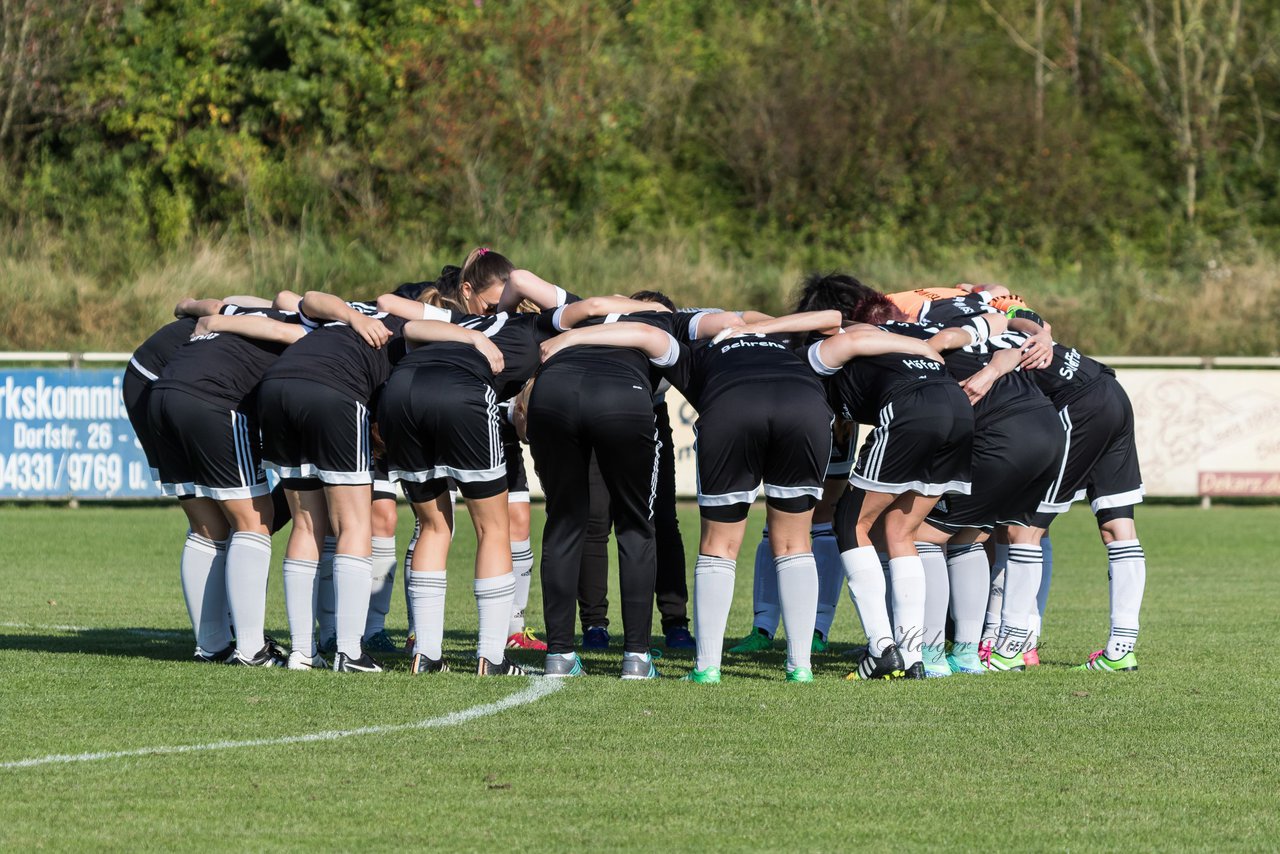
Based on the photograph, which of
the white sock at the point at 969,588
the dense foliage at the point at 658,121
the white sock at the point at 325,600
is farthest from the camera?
the dense foliage at the point at 658,121

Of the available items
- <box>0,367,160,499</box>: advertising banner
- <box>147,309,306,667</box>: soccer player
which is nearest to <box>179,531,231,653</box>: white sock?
<box>147,309,306,667</box>: soccer player

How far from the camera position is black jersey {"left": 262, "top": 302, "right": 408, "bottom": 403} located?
7570 mm

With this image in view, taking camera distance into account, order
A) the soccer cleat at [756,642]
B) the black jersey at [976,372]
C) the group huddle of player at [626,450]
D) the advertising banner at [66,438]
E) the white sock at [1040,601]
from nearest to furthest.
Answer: the group huddle of player at [626,450], the black jersey at [976,372], the white sock at [1040,601], the soccer cleat at [756,642], the advertising banner at [66,438]

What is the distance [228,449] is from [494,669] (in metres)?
1.63

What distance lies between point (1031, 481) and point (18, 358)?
14.0 metres

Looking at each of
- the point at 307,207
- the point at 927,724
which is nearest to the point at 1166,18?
the point at 307,207

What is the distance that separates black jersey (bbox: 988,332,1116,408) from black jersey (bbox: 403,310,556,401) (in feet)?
7.58

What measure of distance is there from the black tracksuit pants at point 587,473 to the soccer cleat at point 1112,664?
2325mm

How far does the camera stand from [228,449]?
778cm

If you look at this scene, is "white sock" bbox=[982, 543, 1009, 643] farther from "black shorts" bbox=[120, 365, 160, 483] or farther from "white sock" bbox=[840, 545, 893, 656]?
"black shorts" bbox=[120, 365, 160, 483]

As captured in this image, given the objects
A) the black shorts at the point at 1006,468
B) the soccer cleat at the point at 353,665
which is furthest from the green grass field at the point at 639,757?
the black shorts at the point at 1006,468

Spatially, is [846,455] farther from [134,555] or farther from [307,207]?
[307,207]

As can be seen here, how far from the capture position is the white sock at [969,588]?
27.0 ft

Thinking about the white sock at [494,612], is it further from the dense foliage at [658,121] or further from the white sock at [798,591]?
the dense foliage at [658,121]
